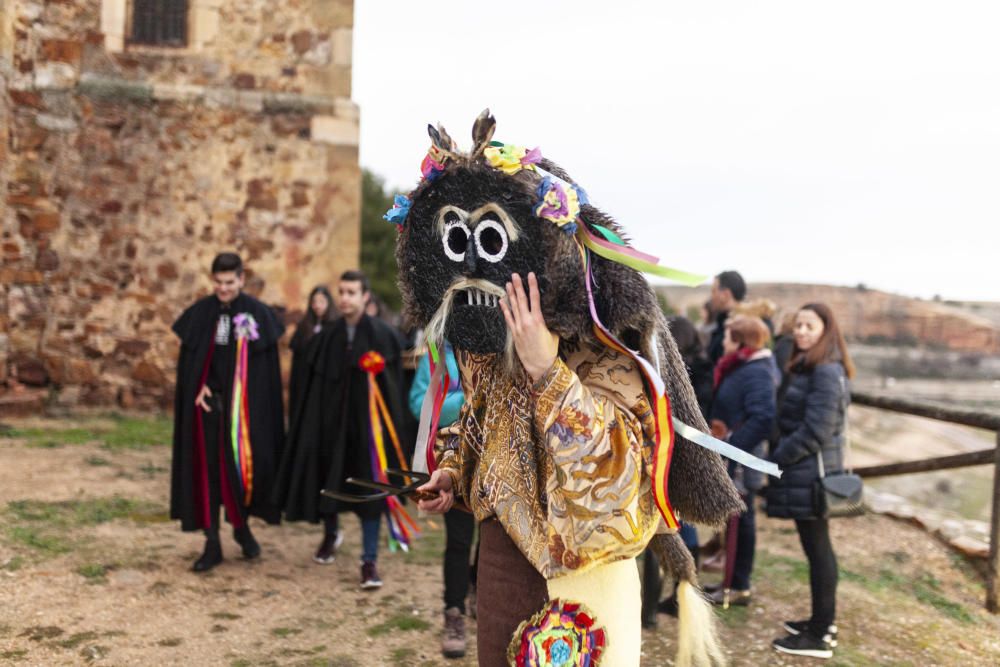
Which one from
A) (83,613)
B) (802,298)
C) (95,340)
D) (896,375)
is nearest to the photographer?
(83,613)

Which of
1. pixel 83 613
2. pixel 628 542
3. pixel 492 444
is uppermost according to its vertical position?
pixel 492 444

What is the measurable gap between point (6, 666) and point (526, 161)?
3.19 metres

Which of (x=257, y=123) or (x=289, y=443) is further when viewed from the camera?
(x=257, y=123)

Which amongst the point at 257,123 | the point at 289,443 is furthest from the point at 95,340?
the point at 289,443

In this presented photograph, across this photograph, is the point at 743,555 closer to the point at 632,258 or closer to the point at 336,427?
the point at 336,427

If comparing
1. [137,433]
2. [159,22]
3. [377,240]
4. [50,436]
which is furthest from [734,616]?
[377,240]

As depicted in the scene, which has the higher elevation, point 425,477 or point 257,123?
point 257,123

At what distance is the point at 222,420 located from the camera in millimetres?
4891

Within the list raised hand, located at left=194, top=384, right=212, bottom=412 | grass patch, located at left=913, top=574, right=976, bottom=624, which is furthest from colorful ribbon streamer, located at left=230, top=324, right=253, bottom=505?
grass patch, located at left=913, top=574, right=976, bottom=624

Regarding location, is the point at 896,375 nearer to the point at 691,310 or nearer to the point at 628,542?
the point at 691,310

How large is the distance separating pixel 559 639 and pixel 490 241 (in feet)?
3.15

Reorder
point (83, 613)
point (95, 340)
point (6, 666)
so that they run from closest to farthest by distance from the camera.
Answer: point (6, 666) → point (83, 613) → point (95, 340)

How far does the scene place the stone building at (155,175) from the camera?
8.39m

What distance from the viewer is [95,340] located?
8648 mm
